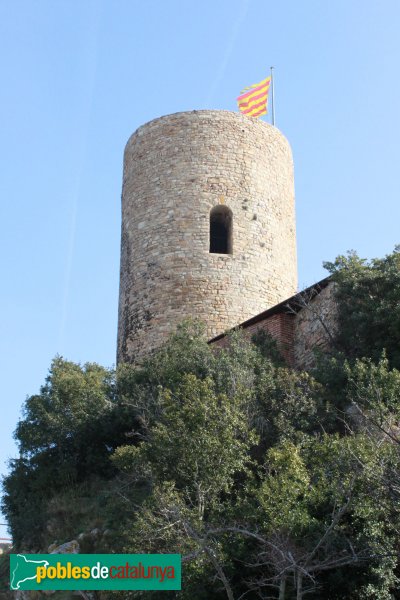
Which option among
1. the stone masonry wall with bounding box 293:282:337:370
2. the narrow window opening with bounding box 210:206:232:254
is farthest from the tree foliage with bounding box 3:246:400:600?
the narrow window opening with bounding box 210:206:232:254

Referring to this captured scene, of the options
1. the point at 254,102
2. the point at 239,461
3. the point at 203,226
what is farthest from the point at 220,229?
the point at 239,461

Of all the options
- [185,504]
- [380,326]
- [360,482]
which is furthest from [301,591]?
[380,326]

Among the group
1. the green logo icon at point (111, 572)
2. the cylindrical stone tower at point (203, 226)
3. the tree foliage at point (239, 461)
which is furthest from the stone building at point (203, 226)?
the green logo icon at point (111, 572)

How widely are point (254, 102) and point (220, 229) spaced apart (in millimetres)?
3976

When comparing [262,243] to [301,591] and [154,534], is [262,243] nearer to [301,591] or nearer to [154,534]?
[154,534]

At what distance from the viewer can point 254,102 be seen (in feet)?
70.3

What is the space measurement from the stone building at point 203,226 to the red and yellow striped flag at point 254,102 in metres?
1.31

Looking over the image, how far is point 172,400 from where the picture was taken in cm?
1126

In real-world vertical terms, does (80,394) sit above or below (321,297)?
below

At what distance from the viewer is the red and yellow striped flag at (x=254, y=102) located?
21328 mm

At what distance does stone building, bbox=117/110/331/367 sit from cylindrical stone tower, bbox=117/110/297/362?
0.02m

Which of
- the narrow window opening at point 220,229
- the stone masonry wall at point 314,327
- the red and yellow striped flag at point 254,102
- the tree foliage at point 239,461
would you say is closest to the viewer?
the tree foliage at point 239,461

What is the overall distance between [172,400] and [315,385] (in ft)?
7.76

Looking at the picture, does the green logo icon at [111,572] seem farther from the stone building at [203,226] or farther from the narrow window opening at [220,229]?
the narrow window opening at [220,229]
